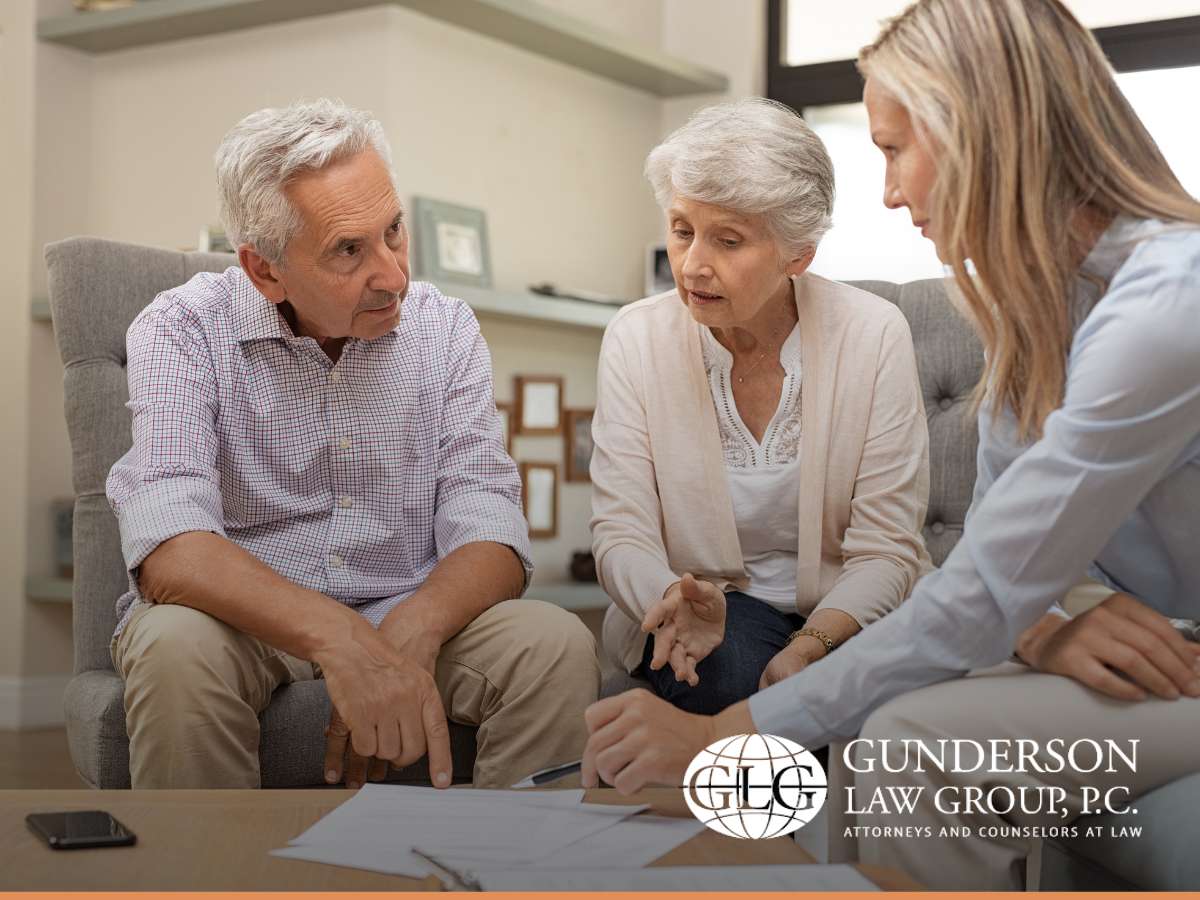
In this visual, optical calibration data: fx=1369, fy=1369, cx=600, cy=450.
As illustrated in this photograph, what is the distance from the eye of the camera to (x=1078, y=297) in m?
1.22

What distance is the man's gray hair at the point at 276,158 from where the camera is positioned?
6.01ft

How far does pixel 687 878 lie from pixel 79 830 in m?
0.47

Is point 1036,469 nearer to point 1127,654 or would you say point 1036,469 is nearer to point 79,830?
point 1127,654

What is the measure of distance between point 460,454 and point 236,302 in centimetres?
38

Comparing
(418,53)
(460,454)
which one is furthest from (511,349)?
(460,454)

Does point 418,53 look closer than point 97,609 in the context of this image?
No

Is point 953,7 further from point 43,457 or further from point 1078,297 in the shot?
point 43,457

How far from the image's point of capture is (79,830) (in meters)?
1.04

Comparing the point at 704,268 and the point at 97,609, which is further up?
the point at 704,268

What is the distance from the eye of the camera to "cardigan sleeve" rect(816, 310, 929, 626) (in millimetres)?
1776

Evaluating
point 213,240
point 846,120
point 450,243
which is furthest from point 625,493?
point 846,120

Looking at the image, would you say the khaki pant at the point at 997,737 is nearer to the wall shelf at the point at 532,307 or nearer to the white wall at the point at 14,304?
the wall shelf at the point at 532,307

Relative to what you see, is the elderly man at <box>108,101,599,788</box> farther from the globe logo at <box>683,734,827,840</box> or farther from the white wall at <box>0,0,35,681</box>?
the white wall at <box>0,0,35,681</box>

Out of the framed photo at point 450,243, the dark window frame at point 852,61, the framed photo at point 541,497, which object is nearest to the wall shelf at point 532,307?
the framed photo at point 450,243
